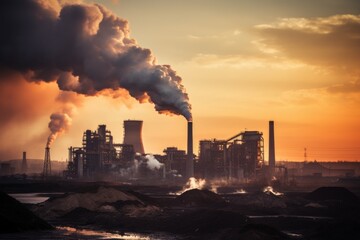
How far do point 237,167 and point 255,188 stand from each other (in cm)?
1828

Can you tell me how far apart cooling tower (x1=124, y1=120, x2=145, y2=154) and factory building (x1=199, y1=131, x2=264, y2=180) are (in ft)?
69.0

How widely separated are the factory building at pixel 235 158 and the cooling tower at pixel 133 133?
21.0m

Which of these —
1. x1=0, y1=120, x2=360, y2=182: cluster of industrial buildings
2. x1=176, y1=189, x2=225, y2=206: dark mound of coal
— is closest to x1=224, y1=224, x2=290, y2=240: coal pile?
x1=176, y1=189, x2=225, y2=206: dark mound of coal

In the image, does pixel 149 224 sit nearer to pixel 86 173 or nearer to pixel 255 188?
pixel 255 188

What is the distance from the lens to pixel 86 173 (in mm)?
149000

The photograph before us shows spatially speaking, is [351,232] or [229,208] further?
[229,208]

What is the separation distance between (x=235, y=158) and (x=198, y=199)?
2837 inches

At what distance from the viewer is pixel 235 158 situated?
480ft

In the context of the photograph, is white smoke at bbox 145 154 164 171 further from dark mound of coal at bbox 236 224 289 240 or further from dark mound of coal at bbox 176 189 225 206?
dark mound of coal at bbox 236 224 289 240

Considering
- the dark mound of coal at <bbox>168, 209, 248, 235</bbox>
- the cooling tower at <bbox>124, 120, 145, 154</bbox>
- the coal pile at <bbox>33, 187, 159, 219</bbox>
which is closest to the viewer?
the dark mound of coal at <bbox>168, 209, 248, 235</bbox>

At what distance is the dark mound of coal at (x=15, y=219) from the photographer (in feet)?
144

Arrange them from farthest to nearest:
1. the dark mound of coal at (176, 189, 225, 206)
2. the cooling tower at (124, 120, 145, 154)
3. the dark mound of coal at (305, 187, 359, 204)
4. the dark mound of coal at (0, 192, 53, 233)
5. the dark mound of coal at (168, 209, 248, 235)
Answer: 1. the cooling tower at (124, 120, 145, 154)
2. the dark mound of coal at (305, 187, 359, 204)
3. the dark mound of coal at (176, 189, 225, 206)
4. the dark mound of coal at (168, 209, 248, 235)
5. the dark mound of coal at (0, 192, 53, 233)

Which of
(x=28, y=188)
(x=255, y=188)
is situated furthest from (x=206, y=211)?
(x=255, y=188)

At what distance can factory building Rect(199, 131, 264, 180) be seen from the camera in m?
144
